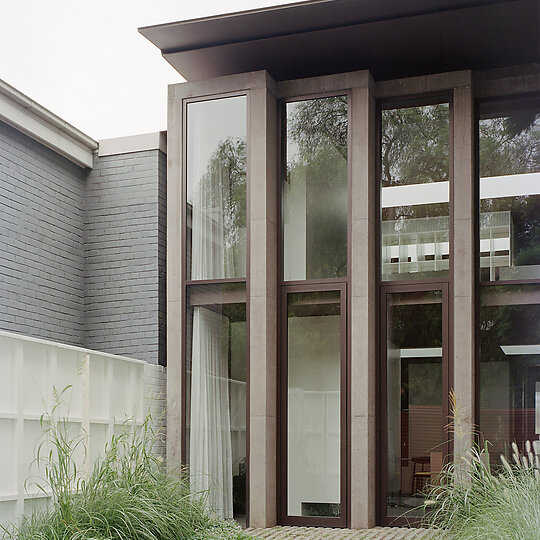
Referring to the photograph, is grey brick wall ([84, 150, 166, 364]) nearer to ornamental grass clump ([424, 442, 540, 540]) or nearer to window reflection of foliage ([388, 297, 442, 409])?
window reflection of foliage ([388, 297, 442, 409])

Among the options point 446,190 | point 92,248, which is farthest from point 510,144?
point 92,248

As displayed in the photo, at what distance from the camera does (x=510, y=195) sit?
7.72 m

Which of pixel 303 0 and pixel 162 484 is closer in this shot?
pixel 162 484

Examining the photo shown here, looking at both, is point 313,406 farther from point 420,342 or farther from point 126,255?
point 126,255

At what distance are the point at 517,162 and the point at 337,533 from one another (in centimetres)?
399

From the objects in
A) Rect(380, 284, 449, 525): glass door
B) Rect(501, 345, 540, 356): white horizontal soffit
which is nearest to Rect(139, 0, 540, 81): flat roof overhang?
Rect(380, 284, 449, 525): glass door

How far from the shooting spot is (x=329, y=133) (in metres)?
8.01

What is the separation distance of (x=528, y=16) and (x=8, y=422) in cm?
566

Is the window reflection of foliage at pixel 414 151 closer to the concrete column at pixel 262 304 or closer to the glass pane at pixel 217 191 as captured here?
the concrete column at pixel 262 304

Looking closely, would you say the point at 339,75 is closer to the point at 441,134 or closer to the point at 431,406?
the point at 441,134

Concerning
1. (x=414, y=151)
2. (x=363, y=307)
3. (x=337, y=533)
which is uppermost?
(x=414, y=151)

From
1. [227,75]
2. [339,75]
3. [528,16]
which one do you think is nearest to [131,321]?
[227,75]

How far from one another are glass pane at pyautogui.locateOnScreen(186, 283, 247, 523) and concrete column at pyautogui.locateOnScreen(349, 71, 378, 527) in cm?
111

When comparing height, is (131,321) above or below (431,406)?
above
